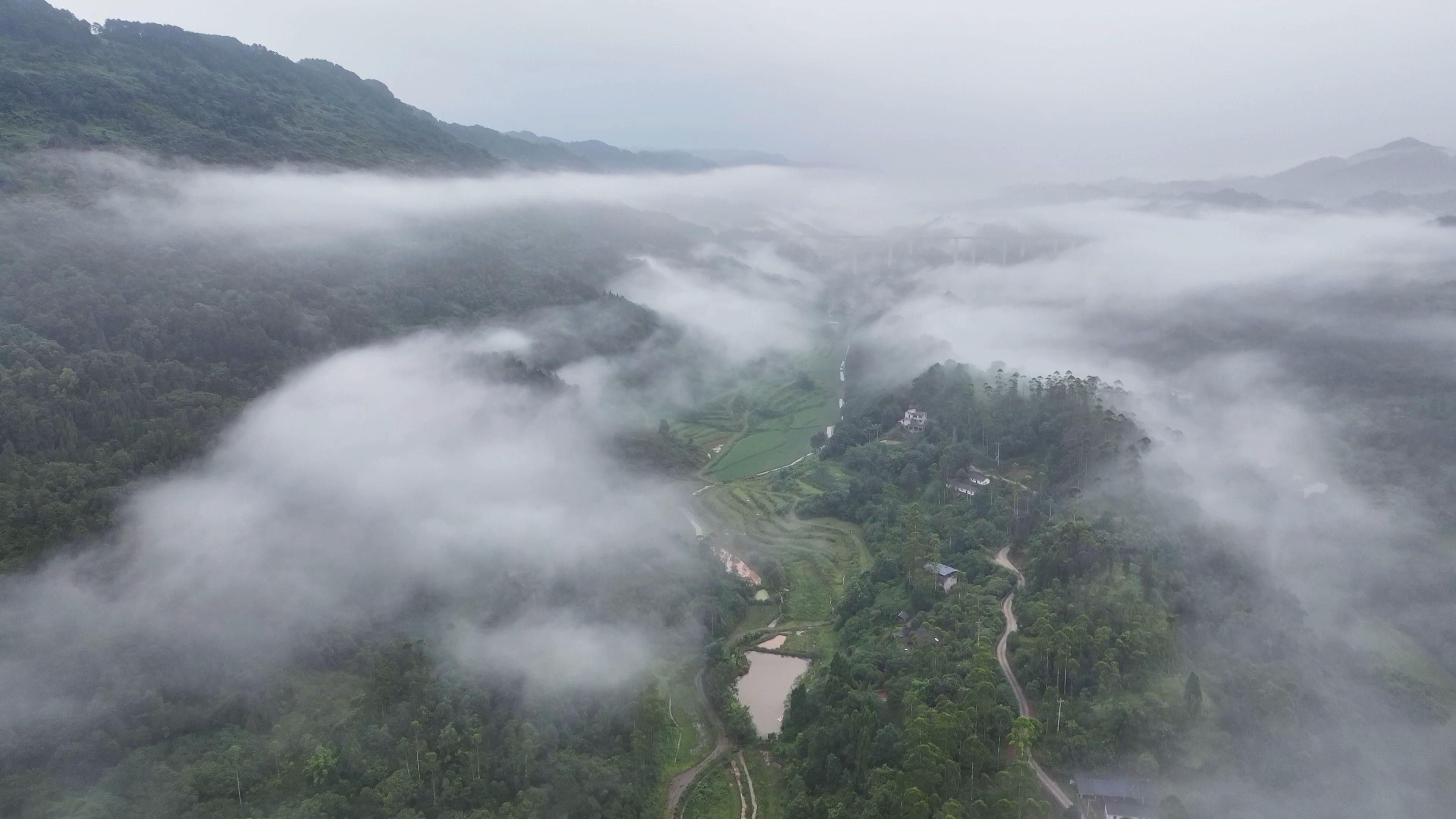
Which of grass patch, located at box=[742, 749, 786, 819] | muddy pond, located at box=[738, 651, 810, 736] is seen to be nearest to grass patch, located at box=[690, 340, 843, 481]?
muddy pond, located at box=[738, 651, 810, 736]

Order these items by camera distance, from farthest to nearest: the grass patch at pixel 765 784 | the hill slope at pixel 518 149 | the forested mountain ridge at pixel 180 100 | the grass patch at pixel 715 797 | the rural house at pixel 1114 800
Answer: the hill slope at pixel 518 149
the forested mountain ridge at pixel 180 100
the grass patch at pixel 715 797
the grass patch at pixel 765 784
the rural house at pixel 1114 800

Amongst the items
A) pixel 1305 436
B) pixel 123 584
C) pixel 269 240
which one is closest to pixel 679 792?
pixel 123 584

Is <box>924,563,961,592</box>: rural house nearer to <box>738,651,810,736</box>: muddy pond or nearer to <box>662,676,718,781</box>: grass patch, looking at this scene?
<box>738,651,810,736</box>: muddy pond

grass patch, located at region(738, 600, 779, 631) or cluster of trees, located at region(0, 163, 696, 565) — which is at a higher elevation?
cluster of trees, located at region(0, 163, 696, 565)

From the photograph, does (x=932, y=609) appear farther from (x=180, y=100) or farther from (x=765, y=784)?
(x=180, y=100)

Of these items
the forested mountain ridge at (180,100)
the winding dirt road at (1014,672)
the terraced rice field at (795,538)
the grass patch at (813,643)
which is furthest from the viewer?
the forested mountain ridge at (180,100)

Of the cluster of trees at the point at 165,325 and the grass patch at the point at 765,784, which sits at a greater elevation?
the cluster of trees at the point at 165,325

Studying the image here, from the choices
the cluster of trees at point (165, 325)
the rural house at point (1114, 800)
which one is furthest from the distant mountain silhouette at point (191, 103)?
the rural house at point (1114, 800)

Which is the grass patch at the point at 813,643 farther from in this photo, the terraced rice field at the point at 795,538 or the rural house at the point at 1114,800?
the rural house at the point at 1114,800
